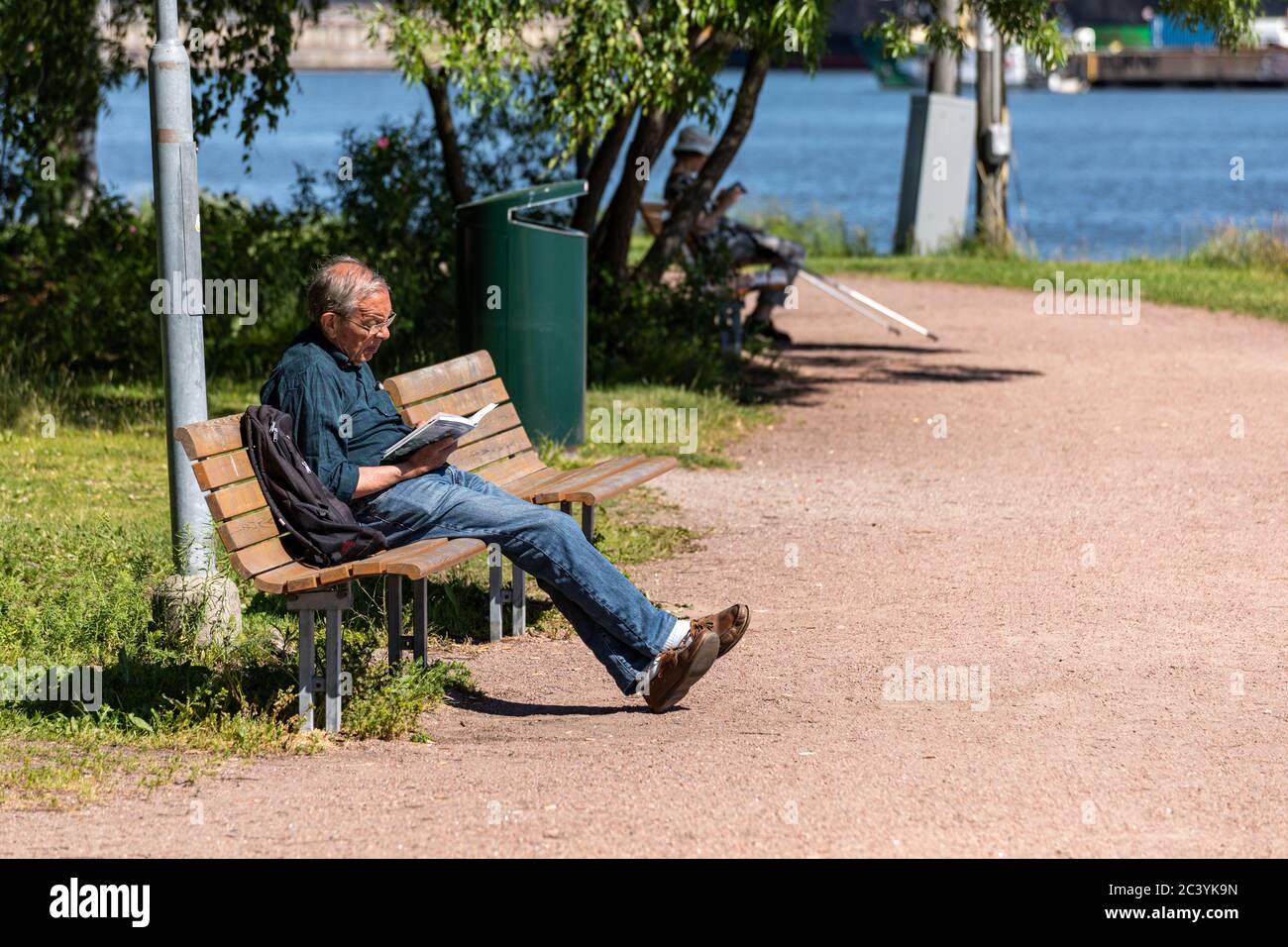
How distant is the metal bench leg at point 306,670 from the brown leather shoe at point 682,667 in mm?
1038

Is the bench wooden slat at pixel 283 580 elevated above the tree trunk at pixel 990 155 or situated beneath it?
situated beneath

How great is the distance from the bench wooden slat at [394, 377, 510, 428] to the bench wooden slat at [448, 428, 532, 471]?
146 millimetres

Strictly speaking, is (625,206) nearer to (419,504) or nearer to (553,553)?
(419,504)

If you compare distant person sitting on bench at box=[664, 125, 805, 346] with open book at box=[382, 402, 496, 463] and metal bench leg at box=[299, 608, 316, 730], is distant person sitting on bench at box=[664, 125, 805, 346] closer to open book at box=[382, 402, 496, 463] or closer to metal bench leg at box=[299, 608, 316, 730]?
open book at box=[382, 402, 496, 463]

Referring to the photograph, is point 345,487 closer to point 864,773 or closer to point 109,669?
point 109,669

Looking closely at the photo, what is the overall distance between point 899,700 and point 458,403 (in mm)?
2277

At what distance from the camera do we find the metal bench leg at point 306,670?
5578 millimetres

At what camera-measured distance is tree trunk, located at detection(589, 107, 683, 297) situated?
12977 millimetres

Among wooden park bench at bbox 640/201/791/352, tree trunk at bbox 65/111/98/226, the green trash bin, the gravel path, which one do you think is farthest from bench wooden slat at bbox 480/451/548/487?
tree trunk at bbox 65/111/98/226

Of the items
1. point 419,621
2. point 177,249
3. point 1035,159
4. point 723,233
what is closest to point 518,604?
point 419,621

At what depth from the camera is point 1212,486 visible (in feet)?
31.2

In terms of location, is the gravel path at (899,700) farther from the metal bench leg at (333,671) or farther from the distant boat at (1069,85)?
the distant boat at (1069,85)

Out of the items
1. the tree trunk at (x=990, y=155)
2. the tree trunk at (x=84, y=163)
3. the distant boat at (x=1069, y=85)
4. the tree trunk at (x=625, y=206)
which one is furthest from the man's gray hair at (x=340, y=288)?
the distant boat at (x=1069, y=85)

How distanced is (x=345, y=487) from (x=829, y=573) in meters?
2.70
